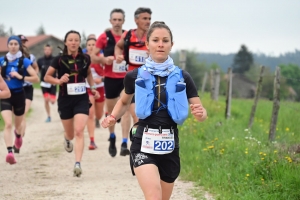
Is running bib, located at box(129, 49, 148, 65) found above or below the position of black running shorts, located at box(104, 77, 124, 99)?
above

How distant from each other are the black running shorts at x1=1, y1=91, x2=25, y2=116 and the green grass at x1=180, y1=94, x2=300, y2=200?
2.90m

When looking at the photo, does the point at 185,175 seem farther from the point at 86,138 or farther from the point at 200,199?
the point at 86,138

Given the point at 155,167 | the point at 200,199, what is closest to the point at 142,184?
the point at 155,167

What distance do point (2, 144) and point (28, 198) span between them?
249 inches

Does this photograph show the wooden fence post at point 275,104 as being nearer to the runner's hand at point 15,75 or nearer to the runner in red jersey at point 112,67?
the runner in red jersey at point 112,67

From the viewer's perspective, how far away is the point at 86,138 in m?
14.5

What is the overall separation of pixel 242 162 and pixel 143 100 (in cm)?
352

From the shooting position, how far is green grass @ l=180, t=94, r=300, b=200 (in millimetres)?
6863

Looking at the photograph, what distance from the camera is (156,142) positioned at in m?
5.00

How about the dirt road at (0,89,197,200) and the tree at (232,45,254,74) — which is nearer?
the dirt road at (0,89,197,200)

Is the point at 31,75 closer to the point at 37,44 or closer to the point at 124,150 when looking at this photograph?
the point at 124,150

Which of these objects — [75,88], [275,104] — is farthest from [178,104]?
[275,104]

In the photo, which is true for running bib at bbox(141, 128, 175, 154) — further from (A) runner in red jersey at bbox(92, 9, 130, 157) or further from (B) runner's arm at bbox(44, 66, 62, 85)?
(A) runner in red jersey at bbox(92, 9, 130, 157)

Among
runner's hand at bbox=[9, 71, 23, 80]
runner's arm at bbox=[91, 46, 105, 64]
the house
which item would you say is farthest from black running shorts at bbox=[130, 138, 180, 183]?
the house
